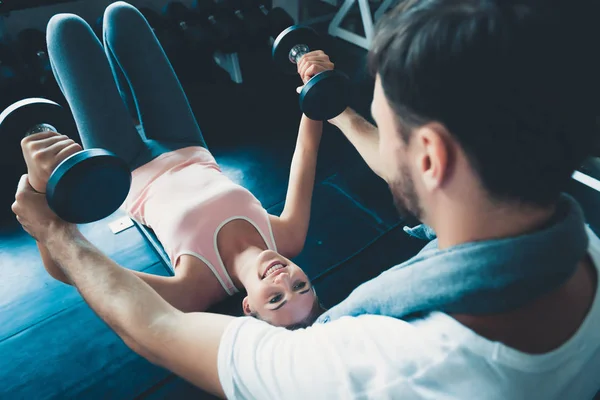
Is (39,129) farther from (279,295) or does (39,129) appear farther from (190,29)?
(190,29)

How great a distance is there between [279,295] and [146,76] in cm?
91

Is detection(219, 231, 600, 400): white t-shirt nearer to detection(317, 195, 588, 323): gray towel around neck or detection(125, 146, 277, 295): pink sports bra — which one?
detection(317, 195, 588, 323): gray towel around neck

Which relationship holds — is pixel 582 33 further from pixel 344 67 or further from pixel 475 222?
pixel 344 67

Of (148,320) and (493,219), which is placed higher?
(493,219)

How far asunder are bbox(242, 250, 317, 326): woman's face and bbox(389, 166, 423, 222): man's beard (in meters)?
0.53

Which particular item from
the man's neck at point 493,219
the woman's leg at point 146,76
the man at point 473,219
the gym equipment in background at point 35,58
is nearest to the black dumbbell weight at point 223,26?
the gym equipment in background at point 35,58

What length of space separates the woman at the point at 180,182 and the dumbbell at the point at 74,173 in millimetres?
301

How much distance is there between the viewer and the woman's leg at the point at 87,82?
1.38 metres

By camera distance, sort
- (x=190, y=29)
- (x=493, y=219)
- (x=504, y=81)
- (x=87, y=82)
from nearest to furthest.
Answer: (x=504, y=81)
(x=493, y=219)
(x=87, y=82)
(x=190, y=29)

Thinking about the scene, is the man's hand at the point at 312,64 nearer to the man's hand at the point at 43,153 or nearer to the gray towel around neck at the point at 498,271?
the man's hand at the point at 43,153

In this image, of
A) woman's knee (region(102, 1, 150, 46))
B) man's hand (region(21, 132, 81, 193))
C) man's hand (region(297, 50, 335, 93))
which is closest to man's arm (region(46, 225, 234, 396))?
man's hand (region(21, 132, 81, 193))

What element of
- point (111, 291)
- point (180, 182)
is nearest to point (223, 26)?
point (180, 182)

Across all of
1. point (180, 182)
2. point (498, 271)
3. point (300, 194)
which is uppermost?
point (498, 271)

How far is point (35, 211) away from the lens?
952 mm
